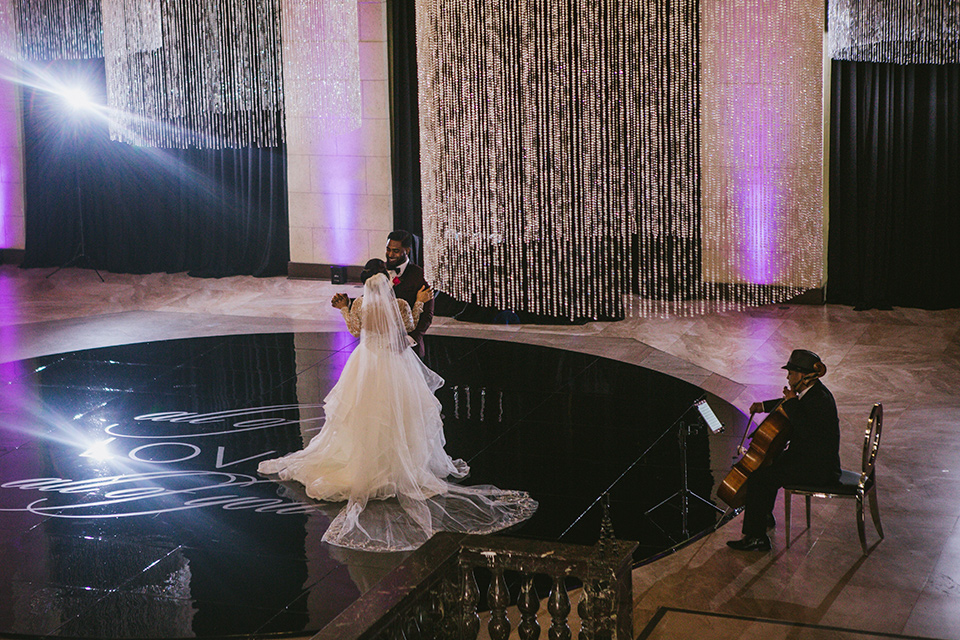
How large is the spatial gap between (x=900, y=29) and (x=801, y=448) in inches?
192

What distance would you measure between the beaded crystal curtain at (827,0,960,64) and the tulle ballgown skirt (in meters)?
5.10

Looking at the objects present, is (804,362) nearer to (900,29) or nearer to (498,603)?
(498,603)

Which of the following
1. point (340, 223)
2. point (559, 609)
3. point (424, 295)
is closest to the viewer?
point (559, 609)

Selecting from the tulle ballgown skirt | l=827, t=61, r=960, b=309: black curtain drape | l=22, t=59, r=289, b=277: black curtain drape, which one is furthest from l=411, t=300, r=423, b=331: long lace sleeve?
l=22, t=59, r=289, b=277: black curtain drape

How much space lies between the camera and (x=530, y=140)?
860cm

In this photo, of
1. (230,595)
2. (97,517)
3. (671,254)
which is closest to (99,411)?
(97,517)

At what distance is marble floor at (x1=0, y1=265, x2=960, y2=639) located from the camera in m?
4.48

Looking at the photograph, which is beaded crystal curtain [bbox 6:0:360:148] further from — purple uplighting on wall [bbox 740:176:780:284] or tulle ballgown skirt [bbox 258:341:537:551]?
tulle ballgown skirt [bbox 258:341:537:551]

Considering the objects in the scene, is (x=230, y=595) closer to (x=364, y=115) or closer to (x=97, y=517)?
(x=97, y=517)

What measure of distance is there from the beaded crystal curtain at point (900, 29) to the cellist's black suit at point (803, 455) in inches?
182

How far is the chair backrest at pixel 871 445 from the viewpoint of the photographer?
4.92 metres

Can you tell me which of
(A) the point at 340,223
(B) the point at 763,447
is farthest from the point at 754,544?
(A) the point at 340,223

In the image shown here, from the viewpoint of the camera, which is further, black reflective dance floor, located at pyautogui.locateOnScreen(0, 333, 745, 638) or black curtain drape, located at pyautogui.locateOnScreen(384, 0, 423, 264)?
black curtain drape, located at pyautogui.locateOnScreen(384, 0, 423, 264)

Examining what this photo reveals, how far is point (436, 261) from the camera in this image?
901 centimetres
